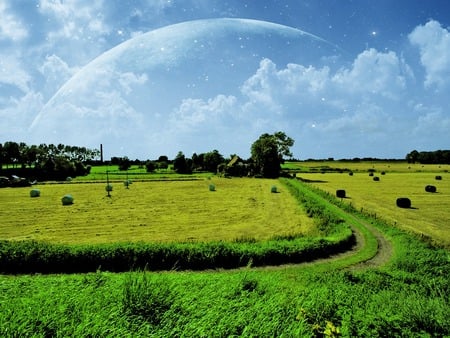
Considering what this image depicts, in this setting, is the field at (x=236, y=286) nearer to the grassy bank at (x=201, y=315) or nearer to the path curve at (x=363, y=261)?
the grassy bank at (x=201, y=315)

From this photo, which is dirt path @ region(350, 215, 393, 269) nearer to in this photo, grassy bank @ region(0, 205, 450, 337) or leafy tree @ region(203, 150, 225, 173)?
grassy bank @ region(0, 205, 450, 337)

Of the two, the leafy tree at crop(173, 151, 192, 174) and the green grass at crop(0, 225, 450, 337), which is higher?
the leafy tree at crop(173, 151, 192, 174)

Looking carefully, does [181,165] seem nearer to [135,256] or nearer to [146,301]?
[135,256]

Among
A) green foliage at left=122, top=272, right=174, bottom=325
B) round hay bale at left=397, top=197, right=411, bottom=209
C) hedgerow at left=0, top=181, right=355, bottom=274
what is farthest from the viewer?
round hay bale at left=397, top=197, right=411, bottom=209

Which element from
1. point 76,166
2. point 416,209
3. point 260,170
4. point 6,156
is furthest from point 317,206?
point 6,156

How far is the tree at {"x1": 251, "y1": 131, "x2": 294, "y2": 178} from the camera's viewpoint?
11000 centimetres

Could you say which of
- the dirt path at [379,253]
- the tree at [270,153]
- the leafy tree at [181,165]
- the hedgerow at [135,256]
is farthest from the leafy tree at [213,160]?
the hedgerow at [135,256]

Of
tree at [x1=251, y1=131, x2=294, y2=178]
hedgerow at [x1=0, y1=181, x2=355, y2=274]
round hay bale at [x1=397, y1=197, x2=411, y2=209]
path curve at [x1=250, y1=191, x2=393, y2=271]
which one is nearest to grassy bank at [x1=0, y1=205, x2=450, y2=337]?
hedgerow at [x1=0, y1=181, x2=355, y2=274]

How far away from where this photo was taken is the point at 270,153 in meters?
109

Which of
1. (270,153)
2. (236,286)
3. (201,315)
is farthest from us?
(270,153)

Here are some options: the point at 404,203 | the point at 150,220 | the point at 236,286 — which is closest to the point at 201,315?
the point at 236,286

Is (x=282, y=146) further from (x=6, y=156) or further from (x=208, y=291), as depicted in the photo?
(x=6, y=156)

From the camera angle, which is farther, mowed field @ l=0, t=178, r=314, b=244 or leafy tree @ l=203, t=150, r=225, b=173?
leafy tree @ l=203, t=150, r=225, b=173

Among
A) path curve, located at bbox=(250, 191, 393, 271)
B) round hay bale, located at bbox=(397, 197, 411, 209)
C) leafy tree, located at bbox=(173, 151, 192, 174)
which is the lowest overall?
path curve, located at bbox=(250, 191, 393, 271)
